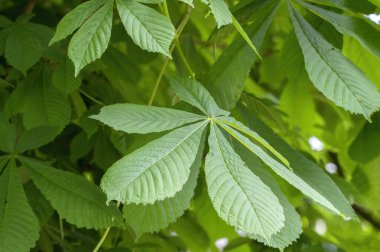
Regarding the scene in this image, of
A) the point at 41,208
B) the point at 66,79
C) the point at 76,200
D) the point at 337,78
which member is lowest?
the point at 41,208

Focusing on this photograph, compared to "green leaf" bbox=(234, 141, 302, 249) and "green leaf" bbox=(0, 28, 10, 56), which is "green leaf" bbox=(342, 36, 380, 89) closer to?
"green leaf" bbox=(234, 141, 302, 249)

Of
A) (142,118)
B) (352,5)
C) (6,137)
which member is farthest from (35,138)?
(352,5)

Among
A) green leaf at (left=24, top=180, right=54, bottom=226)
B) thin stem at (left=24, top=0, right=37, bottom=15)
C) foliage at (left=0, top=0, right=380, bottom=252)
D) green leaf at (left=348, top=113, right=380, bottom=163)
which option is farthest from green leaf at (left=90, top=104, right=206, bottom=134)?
thin stem at (left=24, top=0, right=37, bottom=15)

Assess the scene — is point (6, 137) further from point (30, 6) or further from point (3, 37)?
point (30, 6)

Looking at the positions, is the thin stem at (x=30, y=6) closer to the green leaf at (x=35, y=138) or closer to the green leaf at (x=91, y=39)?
the green leaf at (x=35, y=138)

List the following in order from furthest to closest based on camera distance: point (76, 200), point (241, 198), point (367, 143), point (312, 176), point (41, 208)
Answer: point (367, 143)
point (41, 208)
point (312, 176)
point (76, 200)
point (241, 198)

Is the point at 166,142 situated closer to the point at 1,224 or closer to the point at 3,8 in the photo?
the point at 1,224

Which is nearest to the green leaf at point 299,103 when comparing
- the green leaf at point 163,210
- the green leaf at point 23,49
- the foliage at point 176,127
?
the foliage at point 176,127
